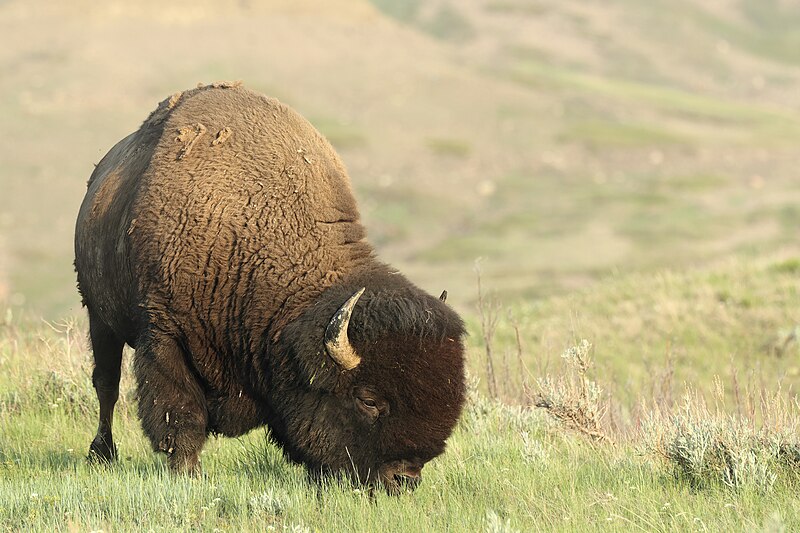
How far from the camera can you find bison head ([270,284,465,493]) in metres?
5.70

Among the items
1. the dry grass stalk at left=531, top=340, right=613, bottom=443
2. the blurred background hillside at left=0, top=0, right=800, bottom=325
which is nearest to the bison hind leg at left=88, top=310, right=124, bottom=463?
the dry grass stalk at left=531, top=340, right=613, bottom=443

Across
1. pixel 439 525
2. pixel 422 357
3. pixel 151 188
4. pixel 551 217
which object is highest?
pixel 151 188

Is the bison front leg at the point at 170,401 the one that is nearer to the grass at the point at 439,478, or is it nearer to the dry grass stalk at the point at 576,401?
the grass at the point at 439,478

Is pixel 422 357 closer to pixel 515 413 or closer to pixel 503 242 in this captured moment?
pixel 515 413

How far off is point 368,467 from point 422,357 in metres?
0.68

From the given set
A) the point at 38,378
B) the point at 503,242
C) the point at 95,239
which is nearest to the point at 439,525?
the point at 95,239

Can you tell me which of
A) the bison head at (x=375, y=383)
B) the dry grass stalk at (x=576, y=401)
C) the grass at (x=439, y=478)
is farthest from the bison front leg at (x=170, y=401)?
the dry grass stalk at (x=576, y=401)

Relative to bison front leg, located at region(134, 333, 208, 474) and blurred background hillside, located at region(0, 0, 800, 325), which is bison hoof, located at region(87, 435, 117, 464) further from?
blurred background hillside, located at region(0, 0, 800, 325)

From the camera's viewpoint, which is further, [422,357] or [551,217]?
[551,217]

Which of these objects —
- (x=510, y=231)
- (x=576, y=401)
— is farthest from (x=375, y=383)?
(x=510, y=231)

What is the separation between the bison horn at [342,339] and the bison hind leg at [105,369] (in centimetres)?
247

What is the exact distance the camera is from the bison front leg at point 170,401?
6.41 m

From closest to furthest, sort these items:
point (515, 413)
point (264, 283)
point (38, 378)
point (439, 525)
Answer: point (439, 525) < point (264, 283) < point (515, 413) < point (38, 378)

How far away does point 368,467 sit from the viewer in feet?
19.0
